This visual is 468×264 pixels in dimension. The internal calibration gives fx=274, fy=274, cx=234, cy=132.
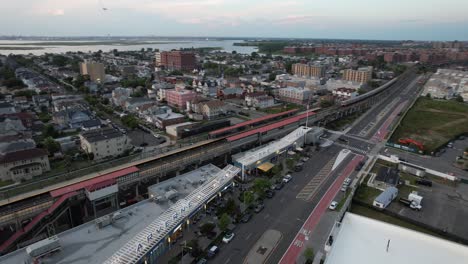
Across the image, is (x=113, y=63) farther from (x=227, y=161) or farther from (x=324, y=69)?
(x=227, y=161)

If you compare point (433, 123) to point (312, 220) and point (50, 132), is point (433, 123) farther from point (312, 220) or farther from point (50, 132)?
point (50, 132)

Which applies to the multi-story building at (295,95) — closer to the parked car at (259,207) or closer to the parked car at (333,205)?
the parked car at (333,205)

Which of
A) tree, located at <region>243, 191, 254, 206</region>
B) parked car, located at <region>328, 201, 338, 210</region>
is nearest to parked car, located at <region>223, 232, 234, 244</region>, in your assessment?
tree, located at <region>243, 191, 254, 206</region>

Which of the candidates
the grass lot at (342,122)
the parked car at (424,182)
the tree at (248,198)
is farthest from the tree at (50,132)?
the parked car at (424,182)

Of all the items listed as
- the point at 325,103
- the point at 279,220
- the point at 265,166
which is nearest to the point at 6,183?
the point at 265,166

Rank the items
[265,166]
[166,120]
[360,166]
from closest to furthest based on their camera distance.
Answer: [265,166] → [360,166] → [166,120]

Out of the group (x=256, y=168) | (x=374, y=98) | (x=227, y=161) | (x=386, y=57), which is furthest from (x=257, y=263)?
(x=386, y=57)
